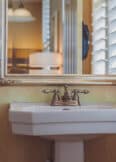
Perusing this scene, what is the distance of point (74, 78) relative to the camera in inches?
76.9

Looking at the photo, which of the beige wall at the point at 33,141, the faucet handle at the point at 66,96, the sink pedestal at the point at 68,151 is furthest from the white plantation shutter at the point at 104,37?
the sink pedestal at the point at 68,151

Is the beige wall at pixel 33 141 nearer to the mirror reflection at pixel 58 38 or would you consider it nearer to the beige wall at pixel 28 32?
the mirror reflection at pixel 58 38

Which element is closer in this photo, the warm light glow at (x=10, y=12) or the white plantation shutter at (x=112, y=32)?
the warm light glow at (x=10, y=12)

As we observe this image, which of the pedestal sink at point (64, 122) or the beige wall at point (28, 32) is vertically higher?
the beige wall at point (28, 32)

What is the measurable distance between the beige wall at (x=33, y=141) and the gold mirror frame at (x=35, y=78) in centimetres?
4

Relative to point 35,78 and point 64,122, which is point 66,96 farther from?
point 64,122

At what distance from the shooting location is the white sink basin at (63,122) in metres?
1.45

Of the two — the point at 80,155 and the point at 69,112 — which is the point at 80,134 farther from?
the point at 80,155

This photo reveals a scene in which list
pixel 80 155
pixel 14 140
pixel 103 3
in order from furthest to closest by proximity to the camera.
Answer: pixel 103 3, pixel 14 140, pixel 80 155

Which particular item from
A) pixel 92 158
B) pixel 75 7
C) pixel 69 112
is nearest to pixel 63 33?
pixel 75 7

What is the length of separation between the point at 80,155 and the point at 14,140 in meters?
0.42

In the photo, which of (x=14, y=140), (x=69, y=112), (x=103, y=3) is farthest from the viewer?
(x=103, y=3)

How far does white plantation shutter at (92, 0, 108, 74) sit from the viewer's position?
2010 mm

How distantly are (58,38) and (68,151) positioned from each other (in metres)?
0.71
